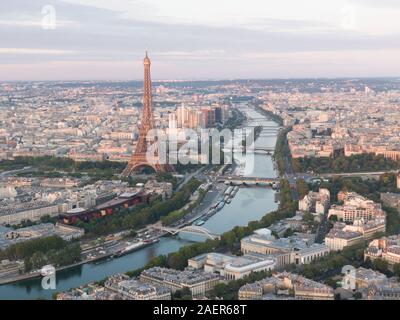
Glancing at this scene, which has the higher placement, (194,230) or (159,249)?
(194,230)

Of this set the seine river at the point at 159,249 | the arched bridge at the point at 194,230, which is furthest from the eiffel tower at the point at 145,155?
the arched bridge at the point at 194,230

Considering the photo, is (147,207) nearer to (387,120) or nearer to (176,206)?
(176,206)

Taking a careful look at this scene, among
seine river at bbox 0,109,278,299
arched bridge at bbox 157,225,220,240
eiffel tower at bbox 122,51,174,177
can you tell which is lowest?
seine river at bbox 0,109,278,299

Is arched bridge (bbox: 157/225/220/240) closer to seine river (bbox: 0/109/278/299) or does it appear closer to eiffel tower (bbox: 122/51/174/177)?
seine river (bbox: 0/109/278/299)

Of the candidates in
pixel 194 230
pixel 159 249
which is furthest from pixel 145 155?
pixel 159 249

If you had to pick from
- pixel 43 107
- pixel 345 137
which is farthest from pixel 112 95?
pixel 345 137

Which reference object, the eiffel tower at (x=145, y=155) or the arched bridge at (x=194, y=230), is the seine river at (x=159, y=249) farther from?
the eiffel tower at (x=145, y=155)

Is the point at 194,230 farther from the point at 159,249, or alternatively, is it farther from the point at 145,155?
the point at 145,155

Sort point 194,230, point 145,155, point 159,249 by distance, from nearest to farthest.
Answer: point 159,249 < point 194,230 < point 145,155

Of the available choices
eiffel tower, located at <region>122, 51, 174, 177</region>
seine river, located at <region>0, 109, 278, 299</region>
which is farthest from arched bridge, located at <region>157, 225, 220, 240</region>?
eiffel tower, located at <region>122, 51, 174, 177</region>
